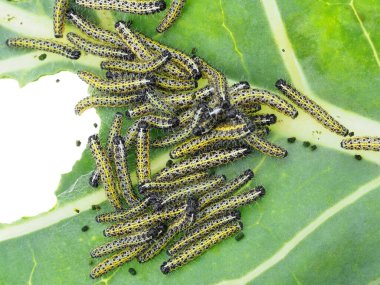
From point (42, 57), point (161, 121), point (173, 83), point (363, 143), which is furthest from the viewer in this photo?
point (42, 57)

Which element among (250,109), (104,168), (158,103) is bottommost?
(104,168)

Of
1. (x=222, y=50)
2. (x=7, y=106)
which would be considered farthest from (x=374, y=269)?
(x=7, y=106)

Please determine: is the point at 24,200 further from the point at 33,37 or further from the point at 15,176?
the point at 33,37

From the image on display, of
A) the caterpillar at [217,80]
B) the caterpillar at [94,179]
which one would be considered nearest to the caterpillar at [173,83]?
the caterpillar at [217,80]

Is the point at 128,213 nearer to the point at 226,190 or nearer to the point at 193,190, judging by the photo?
the point at 193,190

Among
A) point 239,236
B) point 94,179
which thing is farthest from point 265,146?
point 94,179

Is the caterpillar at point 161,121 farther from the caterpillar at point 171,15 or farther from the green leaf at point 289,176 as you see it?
the caterpillar at point 171,15
